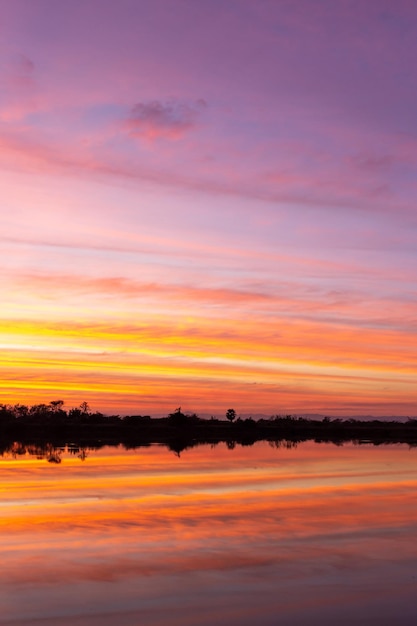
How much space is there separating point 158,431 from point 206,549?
57971mm

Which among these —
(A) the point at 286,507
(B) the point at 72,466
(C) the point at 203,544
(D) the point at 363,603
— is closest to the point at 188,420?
(B) the point at 72,466

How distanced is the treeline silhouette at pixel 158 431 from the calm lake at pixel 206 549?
83.5 ft

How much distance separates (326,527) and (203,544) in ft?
13.8

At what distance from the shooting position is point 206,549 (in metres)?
17.2

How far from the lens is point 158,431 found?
245 ft

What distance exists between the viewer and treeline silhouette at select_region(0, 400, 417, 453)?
64.6 meters

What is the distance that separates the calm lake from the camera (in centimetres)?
1244

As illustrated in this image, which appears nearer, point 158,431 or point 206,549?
point 206,549

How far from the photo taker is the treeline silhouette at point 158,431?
64.6 meters

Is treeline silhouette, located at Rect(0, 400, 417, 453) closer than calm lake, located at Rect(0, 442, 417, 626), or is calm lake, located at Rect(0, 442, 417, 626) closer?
calm lake, located at Rect(0, 442, 417, 626)

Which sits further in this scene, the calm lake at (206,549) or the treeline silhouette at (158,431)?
the treeline silhouette at (158,431)

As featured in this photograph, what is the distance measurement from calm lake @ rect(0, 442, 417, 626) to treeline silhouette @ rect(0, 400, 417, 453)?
25.5 m

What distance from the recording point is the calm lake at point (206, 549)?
12.4m

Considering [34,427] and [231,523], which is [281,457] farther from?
[34,427]
